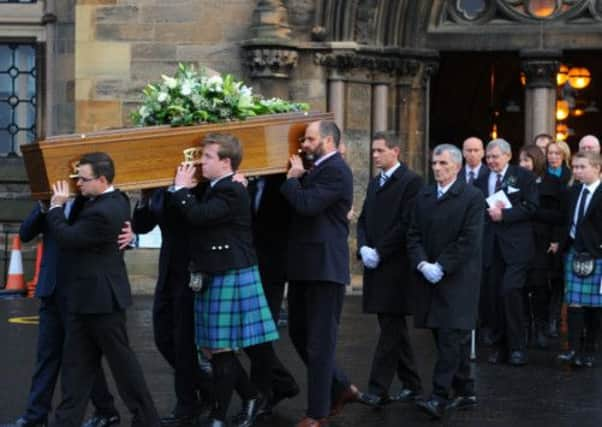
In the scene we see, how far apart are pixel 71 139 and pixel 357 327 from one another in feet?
22.1

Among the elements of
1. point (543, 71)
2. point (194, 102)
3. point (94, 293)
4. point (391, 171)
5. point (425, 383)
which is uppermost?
point (543, 71)

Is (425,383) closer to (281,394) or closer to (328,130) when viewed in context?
(281,394)

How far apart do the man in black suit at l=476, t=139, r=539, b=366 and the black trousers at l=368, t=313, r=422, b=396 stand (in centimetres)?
231

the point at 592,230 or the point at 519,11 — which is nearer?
the point at 592,230

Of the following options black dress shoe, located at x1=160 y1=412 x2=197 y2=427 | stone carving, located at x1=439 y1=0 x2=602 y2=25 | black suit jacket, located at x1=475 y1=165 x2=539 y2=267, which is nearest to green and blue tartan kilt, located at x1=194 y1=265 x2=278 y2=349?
black dress shoe, located at x1=160 y1=412 x2=197 y2=427

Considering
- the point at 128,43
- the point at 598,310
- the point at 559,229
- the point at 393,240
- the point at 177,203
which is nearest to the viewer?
the point at 177,203

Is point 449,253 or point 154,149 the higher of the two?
point 154,149

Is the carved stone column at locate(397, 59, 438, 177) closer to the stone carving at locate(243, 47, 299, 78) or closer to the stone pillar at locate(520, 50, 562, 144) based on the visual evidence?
the stone pillar at locate(520, 50, 562, 144)

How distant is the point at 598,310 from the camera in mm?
13367

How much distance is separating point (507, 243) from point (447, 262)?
2.92m

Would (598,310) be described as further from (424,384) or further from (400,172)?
(400,172)

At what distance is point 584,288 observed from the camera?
13281mm

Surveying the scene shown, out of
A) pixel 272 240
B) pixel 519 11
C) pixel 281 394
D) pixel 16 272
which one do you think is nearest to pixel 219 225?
pixel 272 240

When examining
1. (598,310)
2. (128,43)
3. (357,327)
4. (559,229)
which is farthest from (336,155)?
(128,43)
